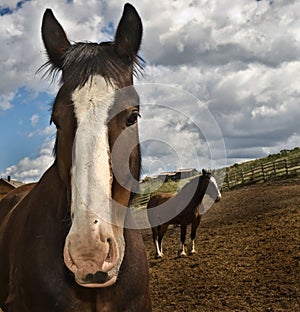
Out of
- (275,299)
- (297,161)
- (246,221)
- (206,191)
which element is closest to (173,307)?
(275,299)

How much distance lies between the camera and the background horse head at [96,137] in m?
2.16

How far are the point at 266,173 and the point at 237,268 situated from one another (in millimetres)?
25539

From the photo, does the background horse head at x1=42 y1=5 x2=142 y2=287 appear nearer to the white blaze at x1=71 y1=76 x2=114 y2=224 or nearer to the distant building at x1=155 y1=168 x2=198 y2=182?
the white blaze at x1=71 y1=76 x2=114 y2=224

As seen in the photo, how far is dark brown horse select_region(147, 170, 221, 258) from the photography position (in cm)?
1404

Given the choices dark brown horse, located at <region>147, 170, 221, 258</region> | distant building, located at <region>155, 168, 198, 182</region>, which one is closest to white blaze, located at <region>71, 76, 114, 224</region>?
distant building, located at <region>155, 168, 198, 182</region>

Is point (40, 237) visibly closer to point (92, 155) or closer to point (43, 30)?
point (92, 155)

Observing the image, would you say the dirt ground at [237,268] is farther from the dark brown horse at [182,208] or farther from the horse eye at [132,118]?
the horse eye at [132,118]

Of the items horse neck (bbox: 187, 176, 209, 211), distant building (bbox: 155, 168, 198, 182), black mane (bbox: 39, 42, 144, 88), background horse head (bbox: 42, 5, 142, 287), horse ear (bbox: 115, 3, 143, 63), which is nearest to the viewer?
background horse head (bbox: 42, 5, 142, 287)

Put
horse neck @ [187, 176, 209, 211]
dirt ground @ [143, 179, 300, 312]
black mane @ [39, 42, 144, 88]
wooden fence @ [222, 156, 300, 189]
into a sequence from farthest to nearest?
wooden fence @ [222, 156, 300, 189] < horse neck @ [187, 176, 209, 211] < dirt ground @ [143, 179, 300, 312] < black mane @ [39, 42, 144, 88]

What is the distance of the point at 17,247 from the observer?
10.7 ft

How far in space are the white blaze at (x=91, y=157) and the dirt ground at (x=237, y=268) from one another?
5.82 metres

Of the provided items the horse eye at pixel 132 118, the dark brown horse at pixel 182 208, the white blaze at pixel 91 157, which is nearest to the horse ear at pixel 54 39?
the white blaze at pixel 91 157

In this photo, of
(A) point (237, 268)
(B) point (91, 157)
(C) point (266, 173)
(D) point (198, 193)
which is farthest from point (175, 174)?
(C) point (266, 173)

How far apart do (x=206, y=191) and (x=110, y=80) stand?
44.4ft
